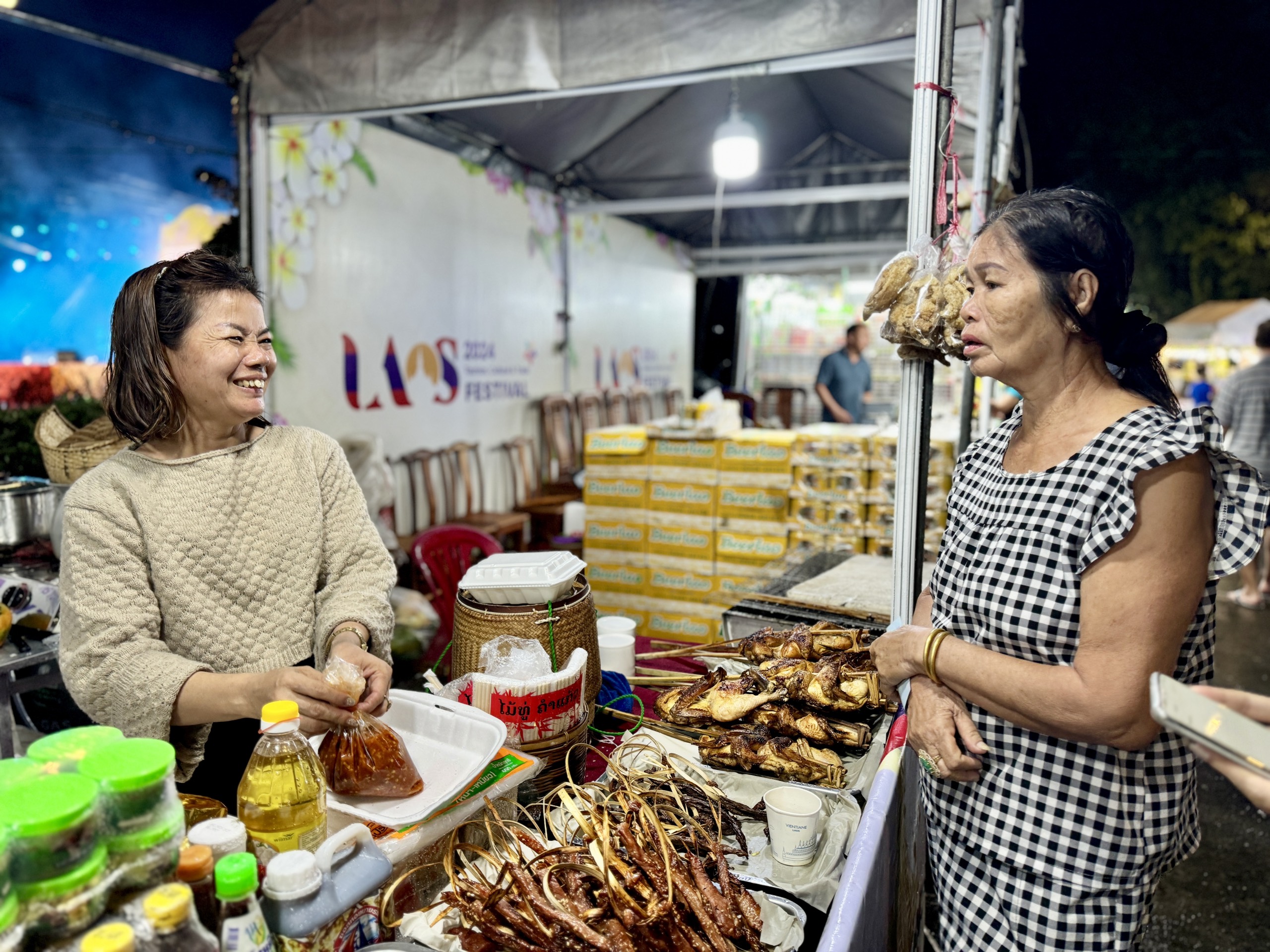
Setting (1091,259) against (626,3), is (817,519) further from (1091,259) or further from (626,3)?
(1091,259)

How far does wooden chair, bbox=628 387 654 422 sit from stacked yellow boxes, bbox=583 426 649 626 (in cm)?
458

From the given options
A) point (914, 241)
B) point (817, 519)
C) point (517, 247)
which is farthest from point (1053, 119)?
point (914, 241)

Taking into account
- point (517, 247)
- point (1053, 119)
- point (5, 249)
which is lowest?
point (5, 249)

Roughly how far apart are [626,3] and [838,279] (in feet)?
29.8

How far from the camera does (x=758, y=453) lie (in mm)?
4730

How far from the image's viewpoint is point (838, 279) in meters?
11.7

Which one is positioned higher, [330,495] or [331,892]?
[330,495]

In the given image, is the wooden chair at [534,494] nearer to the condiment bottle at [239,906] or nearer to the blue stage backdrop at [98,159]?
the blue stage backdrop at [98,159]

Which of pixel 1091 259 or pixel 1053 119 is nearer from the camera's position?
pixel 1091 259

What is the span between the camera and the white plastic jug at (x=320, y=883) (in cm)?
87

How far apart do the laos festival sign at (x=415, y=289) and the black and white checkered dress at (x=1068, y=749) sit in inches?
180

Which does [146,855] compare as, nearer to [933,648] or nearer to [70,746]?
[70,746]

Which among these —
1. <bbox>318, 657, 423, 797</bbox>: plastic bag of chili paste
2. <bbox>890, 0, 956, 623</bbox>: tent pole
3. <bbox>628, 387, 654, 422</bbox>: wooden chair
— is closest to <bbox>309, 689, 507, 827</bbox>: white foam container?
<bbox>318, 657, 423, 797</bbox>: plastic bag of chili paste

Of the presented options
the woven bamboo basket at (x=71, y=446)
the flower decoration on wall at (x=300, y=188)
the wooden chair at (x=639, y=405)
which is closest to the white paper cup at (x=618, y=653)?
the woven bamboo basket at (x=71, y=446)
